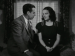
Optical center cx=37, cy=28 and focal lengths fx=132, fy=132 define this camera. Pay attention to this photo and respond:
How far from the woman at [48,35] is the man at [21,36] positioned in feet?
0.55

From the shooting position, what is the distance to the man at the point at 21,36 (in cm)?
192

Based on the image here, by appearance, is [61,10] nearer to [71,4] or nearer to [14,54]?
[71,4]

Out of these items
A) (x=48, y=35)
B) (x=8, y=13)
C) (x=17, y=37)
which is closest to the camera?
(x=17, y=37)

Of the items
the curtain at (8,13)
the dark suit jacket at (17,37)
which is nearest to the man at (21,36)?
the dark suit jacket at (17,37)

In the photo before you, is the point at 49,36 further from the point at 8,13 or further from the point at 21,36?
the point at 8,13

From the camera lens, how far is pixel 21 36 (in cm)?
197

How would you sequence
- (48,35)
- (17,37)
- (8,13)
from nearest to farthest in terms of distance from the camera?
(17,37) < (48,35) < (8,13)

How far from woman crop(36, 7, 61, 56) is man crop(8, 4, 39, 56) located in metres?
0.17

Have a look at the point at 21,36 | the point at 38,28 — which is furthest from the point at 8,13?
the point at 21,36

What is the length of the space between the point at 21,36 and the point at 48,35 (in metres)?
0.47

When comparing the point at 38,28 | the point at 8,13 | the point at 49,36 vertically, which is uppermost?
the point at 8,13

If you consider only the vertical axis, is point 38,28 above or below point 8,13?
below

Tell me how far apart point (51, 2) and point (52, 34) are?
108 cm

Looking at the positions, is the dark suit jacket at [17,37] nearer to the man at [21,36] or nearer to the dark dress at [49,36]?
the man at [21,36]
